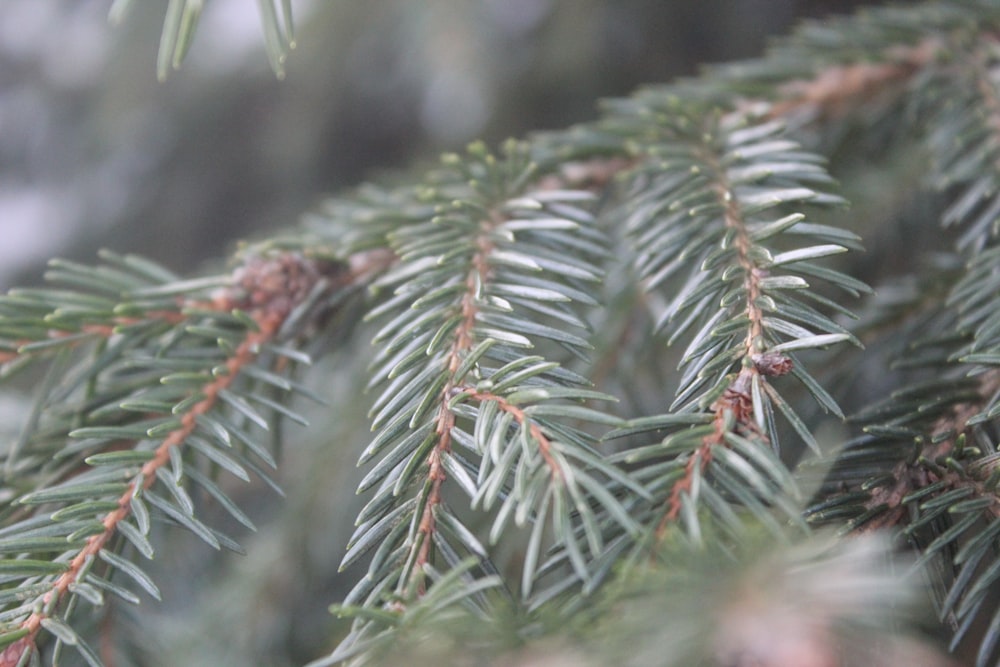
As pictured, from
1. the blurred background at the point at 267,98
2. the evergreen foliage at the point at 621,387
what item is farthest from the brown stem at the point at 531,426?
the blurred background at the point at 267,98

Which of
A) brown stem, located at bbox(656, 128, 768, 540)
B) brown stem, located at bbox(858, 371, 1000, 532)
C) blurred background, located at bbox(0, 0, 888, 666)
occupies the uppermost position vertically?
blurred background, located at bbox(0, 0, 888, 666)

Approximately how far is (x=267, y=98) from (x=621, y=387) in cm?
85

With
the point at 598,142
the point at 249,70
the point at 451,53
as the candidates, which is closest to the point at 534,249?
the point at 598,142

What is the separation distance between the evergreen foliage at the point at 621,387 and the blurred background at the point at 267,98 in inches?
13.9

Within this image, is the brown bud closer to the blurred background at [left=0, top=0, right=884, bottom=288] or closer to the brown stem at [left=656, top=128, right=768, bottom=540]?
the brown stem at [left=656, top=128, right=768, bottom=540]

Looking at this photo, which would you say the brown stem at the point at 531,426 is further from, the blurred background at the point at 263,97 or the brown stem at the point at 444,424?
the blurred background at the point at 263,97

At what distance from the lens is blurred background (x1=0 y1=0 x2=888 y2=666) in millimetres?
980

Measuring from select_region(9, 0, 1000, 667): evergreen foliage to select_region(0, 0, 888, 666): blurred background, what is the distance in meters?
0.35

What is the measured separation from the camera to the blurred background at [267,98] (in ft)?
3.22

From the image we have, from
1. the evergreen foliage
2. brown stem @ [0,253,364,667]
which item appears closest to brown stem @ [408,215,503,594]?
the evergreen foliage

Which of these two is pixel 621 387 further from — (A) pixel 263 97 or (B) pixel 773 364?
(A) pixel 263 97

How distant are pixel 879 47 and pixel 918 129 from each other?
7 centimetres

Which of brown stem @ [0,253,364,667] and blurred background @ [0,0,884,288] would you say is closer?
brown stem @ [0,253,364,667]

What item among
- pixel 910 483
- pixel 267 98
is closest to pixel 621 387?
pixel 910 483
